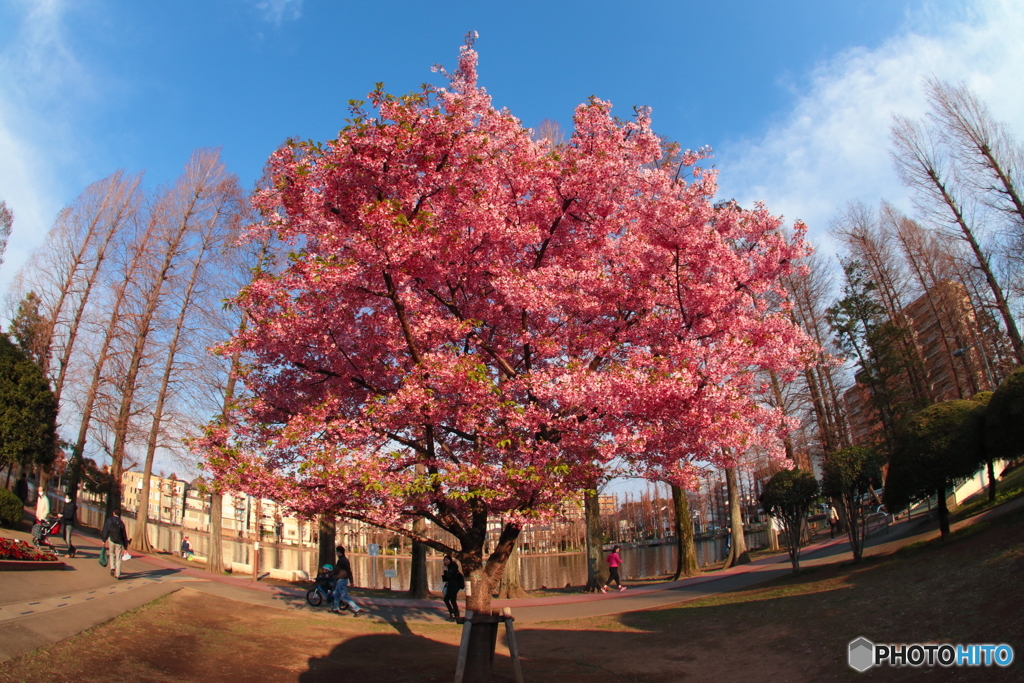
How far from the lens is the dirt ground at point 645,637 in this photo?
7691 millimetres

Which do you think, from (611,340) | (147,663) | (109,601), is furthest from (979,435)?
(109,601)

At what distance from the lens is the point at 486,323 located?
10.2 m

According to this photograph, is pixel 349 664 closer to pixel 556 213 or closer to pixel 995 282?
pixel 556 213

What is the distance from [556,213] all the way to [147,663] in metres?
8.81

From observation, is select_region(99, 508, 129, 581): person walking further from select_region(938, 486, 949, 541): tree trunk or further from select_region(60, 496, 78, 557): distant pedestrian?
select_region(938, 486, 949, 541): tree trunk

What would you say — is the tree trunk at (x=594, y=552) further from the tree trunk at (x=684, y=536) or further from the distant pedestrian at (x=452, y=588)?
the distant pedestrian at (x=452, y=588)

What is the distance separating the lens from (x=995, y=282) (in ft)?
75.9

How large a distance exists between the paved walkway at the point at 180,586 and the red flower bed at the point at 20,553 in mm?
442

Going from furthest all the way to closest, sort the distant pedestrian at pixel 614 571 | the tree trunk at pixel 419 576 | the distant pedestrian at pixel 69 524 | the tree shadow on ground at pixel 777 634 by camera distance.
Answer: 1. the distant pedestrian at pixel 614 571
2. the tree trunk at pixel 419 576
3. the distant pedestrian at pixel 69 524
4. the tree shadow on ground at pixel 777 634

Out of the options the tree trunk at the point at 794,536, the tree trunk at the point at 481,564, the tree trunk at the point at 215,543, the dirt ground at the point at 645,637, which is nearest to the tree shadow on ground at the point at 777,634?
the dirt ground at the point at 645,637

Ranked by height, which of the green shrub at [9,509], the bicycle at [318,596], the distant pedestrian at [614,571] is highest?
the green shrub at [9,509]

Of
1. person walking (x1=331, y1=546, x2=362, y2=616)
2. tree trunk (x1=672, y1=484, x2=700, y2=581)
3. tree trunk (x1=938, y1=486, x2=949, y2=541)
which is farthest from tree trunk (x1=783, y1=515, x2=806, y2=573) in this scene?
person walking (x1=331, y1=546, x2=362, y2=616)

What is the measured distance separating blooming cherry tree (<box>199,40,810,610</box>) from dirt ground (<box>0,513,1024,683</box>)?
8.51ft

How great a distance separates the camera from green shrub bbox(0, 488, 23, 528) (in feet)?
62.6
